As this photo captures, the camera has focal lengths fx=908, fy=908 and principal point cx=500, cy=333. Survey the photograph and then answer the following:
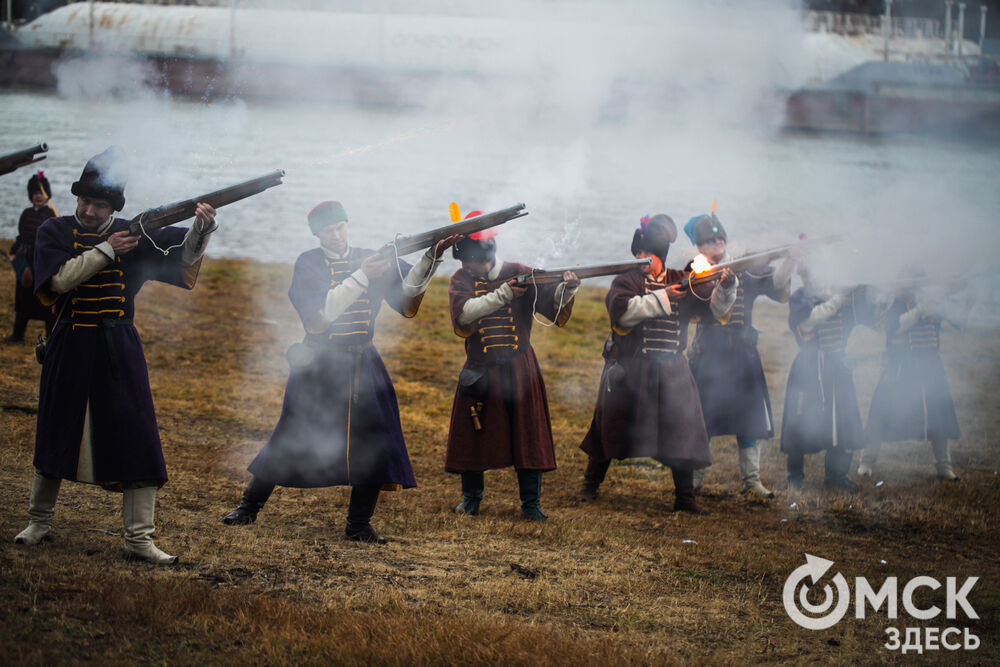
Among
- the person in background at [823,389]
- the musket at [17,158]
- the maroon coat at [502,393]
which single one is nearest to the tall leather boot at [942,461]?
the person in background at [823,389]

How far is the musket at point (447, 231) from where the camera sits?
6.24 meters

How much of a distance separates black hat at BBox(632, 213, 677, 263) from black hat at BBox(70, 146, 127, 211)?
4.31 metres

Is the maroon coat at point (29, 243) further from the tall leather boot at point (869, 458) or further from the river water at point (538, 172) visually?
the tall leather boot at point (869, 458)

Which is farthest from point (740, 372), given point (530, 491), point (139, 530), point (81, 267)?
point (81, 267)

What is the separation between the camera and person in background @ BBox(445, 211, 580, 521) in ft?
23.8

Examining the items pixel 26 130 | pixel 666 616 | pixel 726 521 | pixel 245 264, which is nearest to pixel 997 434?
pixel 726 521

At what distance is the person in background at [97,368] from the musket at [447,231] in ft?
4.31

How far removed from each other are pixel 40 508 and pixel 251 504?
144 cm

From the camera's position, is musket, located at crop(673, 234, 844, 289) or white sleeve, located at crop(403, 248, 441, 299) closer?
white sleeve, located at crop(403, 248, 441, 299)

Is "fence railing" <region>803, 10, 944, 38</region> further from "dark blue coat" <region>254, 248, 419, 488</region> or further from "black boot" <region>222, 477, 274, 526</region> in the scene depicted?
"black boot" <region>222, 477, 274, 526</region>

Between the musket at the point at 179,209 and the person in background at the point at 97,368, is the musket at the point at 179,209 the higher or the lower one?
the higher one

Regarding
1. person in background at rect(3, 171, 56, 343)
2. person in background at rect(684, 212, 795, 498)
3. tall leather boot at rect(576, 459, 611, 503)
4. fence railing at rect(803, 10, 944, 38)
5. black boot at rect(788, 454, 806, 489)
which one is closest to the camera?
tall leather boot at rect(576, 459, 611, 503)

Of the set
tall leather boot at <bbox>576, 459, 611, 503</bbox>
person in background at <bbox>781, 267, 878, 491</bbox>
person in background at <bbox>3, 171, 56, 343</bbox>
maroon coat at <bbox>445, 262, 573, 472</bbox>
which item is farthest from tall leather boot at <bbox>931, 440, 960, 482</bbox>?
person in background at <bbox>3, 171, 56, 343</bbox>

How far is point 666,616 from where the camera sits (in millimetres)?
5102
